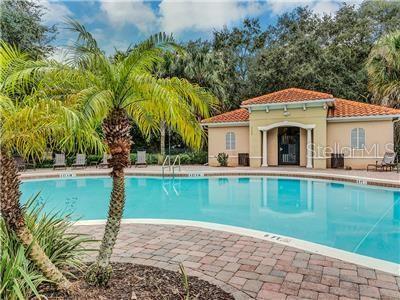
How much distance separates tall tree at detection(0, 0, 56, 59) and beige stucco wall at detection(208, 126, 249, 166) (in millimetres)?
12702

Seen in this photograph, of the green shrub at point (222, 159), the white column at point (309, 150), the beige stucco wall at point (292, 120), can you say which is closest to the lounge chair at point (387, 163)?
the beige stucco wall at point (292, 120)

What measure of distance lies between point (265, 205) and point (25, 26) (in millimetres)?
17377

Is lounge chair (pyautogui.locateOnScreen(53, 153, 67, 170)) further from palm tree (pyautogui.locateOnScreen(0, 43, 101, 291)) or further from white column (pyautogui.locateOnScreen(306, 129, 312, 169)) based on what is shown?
palm tree (pyautogui.locateOnScreen(0, 43, 101, 291))

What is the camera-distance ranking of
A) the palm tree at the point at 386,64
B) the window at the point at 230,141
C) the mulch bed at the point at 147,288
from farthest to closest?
the window at the point at 230,141 < the palm tree at the point at 386,64 < the mulch bed at the point at 147,288

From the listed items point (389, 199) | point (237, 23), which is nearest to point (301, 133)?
point (389, 199)

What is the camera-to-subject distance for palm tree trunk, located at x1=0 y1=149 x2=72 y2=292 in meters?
3.29

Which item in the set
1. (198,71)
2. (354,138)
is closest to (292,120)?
(354,138)

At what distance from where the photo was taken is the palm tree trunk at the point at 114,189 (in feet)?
13.2

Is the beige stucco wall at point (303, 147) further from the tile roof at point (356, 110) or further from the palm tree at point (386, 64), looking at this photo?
the palm tree at point (386, 64)

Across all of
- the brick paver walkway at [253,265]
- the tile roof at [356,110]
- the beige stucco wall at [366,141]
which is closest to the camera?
the brick paver walkway at [253,265]

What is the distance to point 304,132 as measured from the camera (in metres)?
22.0

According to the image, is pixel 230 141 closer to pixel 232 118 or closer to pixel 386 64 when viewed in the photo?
pixel 232 118

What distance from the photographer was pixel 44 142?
3.86 metres

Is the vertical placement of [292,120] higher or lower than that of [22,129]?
higher
